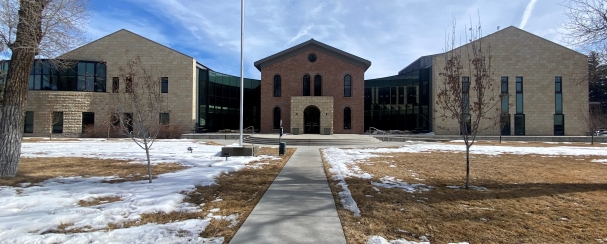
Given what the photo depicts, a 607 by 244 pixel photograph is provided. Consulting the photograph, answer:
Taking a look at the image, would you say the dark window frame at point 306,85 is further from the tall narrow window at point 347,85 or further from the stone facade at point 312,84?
the tall narrow window at point 347,85

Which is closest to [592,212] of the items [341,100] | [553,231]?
[553,231]

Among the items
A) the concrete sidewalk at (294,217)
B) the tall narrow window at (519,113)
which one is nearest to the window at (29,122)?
the concrete sidewalk at (294,217)

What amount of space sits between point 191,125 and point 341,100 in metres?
17.2

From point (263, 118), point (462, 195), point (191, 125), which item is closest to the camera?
point (462, 195)

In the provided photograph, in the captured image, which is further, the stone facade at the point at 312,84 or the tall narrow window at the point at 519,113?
the stone facade at the point at 312,84

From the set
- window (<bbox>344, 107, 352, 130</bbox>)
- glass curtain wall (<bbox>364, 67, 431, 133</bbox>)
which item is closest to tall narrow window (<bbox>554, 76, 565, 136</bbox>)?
glass curtain wall (<bbox>364, 67, 431, 133</bbox>)

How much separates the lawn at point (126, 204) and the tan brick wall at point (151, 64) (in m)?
23.9

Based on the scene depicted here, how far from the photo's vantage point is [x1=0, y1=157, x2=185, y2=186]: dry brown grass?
26.9ft

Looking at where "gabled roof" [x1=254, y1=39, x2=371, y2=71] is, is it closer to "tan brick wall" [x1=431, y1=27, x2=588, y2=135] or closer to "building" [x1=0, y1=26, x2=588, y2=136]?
"building" [x1=0, y1=26, x2=588, y2=136]

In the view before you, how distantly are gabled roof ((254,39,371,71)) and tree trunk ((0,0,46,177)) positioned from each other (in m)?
27.6

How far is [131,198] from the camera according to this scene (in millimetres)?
6309

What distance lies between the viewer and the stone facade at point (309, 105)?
32.8m

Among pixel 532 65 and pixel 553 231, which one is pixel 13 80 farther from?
pixel 532 65

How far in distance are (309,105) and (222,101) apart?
12.5m
